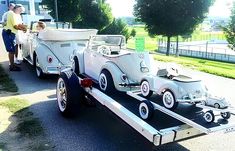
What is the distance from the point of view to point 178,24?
A: 68.6 feet

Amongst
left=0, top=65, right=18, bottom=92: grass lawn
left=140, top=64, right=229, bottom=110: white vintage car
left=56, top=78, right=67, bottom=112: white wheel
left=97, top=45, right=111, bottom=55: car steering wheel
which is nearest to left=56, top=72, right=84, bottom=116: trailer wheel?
left=56, top=78, right=67, bottom=112: white wheel

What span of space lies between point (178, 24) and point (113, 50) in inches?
622

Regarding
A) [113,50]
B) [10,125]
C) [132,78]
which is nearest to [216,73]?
[113,50]

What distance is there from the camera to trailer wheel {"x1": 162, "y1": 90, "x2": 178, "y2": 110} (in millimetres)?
3796

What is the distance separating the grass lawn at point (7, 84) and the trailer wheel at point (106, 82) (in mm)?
3069

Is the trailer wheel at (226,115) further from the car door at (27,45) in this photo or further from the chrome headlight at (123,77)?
the car door at (27,45)

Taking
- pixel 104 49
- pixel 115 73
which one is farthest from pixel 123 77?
pixel 104 49

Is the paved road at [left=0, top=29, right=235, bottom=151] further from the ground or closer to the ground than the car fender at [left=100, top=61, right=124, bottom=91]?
closer to the ground

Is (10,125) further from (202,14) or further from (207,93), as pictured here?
(202,14)

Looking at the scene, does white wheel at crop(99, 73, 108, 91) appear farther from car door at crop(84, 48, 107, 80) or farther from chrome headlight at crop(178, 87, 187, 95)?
chrome headlight at crop(178, 87, 187, 95)

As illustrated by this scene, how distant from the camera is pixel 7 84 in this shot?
7754mm

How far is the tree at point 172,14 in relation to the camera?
66.6 feet

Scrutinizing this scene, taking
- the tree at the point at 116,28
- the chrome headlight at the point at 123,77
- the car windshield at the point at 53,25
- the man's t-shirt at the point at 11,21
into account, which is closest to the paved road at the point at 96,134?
the chrome headlight at the point at 123,77

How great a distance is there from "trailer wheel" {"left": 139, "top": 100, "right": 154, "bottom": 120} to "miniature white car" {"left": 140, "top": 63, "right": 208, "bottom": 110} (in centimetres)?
23
